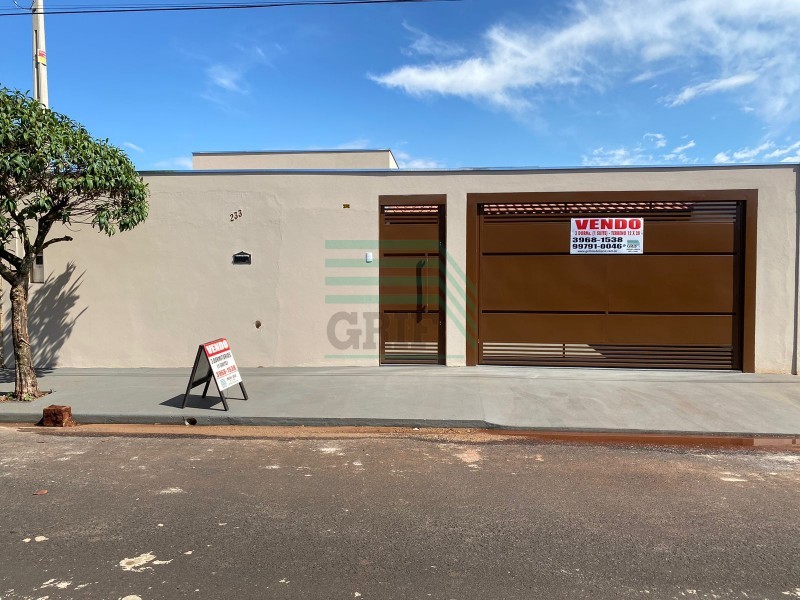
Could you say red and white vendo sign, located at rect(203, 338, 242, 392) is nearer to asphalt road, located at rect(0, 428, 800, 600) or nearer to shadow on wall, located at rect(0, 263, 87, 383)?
asphalt road, located at rect(0, 428, 800, 600)

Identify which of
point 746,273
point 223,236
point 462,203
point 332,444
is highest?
point 462,203

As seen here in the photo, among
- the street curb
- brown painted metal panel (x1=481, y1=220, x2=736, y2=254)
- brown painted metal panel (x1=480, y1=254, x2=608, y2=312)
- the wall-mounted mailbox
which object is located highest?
brown painted metal panel (x1=481, y1=220, x2=736, y2=254)

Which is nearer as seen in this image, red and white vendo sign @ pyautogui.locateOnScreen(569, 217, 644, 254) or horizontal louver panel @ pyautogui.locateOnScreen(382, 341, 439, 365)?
red and white vendo sign @ pyautogui.locateOnScreen(569, 217, 644, 254)

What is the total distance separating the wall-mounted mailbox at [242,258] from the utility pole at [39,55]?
5065 millimetres

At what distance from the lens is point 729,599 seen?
2.90m

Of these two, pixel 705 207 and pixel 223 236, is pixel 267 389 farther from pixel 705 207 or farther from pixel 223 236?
pixel 705 207

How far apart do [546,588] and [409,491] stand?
5.52 feet

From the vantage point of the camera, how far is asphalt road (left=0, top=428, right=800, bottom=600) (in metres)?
3.08

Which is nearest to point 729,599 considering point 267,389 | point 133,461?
point 133,461

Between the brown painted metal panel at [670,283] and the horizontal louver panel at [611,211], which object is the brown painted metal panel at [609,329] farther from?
the horizontal louver panel at [611,211]

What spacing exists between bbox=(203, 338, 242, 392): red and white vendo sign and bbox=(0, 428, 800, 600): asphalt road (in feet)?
4.75

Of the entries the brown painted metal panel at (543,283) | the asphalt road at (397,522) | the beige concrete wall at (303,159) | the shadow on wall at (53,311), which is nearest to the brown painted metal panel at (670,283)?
the brown painted metal panel at (543,283)

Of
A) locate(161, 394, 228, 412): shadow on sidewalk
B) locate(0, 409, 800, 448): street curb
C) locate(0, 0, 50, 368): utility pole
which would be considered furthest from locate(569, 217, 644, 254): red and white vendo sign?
locate(0, 0, 50, 368): utility pole

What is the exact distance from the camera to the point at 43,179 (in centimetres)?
724
